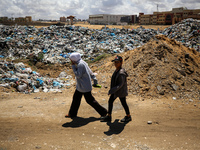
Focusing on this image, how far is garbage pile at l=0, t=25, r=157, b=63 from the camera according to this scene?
11.2 metres

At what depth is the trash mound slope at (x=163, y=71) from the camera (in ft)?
17.2

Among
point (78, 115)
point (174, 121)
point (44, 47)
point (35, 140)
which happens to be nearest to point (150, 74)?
point (174, 121)

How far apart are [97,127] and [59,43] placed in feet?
34.7

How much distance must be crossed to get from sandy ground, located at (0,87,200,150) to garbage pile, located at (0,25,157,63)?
6.49 meters

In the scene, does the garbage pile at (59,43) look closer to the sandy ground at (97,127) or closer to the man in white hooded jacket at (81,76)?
the sandy ground at (97,127)

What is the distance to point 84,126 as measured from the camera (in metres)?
3.23

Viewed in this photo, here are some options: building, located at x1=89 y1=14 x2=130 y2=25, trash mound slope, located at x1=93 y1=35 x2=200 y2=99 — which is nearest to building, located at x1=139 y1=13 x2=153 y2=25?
building, located at x1=89 y1=14 x2=130 y2=25

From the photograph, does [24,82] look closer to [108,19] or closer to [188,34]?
[188,34]

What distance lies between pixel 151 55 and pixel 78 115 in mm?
3705

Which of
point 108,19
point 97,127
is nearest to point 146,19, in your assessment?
point 108,19

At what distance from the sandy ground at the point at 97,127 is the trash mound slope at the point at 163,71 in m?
0.61

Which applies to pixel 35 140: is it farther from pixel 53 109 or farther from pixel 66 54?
pixel 66 54

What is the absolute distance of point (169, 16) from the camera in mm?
32375

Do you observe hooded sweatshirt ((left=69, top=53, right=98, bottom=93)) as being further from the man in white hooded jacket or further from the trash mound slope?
the trash mound slope
